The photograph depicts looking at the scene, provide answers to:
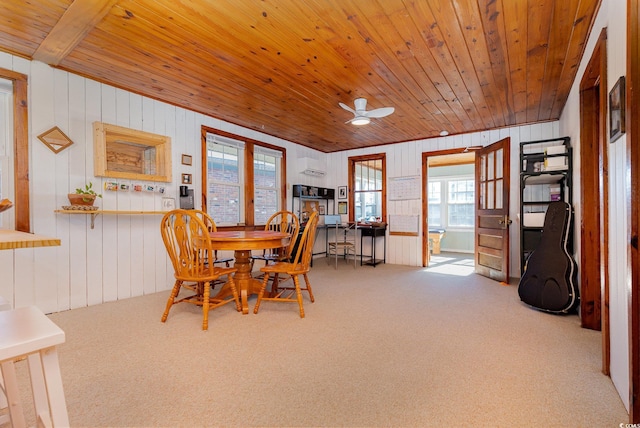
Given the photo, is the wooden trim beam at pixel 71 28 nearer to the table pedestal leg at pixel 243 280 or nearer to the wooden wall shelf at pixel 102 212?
the wooden wall shelf at pixel 102 212

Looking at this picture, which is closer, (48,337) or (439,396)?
(48,337)

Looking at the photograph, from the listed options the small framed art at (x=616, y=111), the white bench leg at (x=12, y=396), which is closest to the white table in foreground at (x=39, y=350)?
the white bench leg at (x=12, y=396)

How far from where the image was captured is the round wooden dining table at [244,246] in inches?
107

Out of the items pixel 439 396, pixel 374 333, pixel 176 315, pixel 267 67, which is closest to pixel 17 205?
pixel 176 315

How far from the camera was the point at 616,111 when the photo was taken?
5.03 feet

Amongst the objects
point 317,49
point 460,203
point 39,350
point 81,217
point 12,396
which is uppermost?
point 317,49

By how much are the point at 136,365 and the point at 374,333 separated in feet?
5.40

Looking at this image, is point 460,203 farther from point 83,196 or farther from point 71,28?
point 71,28

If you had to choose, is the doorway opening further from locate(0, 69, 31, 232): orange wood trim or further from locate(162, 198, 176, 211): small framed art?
locate(0, 69, 31, 232): orange wood trim

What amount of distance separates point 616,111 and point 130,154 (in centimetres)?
424

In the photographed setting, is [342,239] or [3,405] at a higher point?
[342,239]

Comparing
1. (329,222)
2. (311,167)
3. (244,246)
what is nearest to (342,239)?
(329,222)

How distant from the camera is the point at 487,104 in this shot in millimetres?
3785

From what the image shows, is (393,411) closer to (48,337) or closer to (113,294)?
(48,337)
